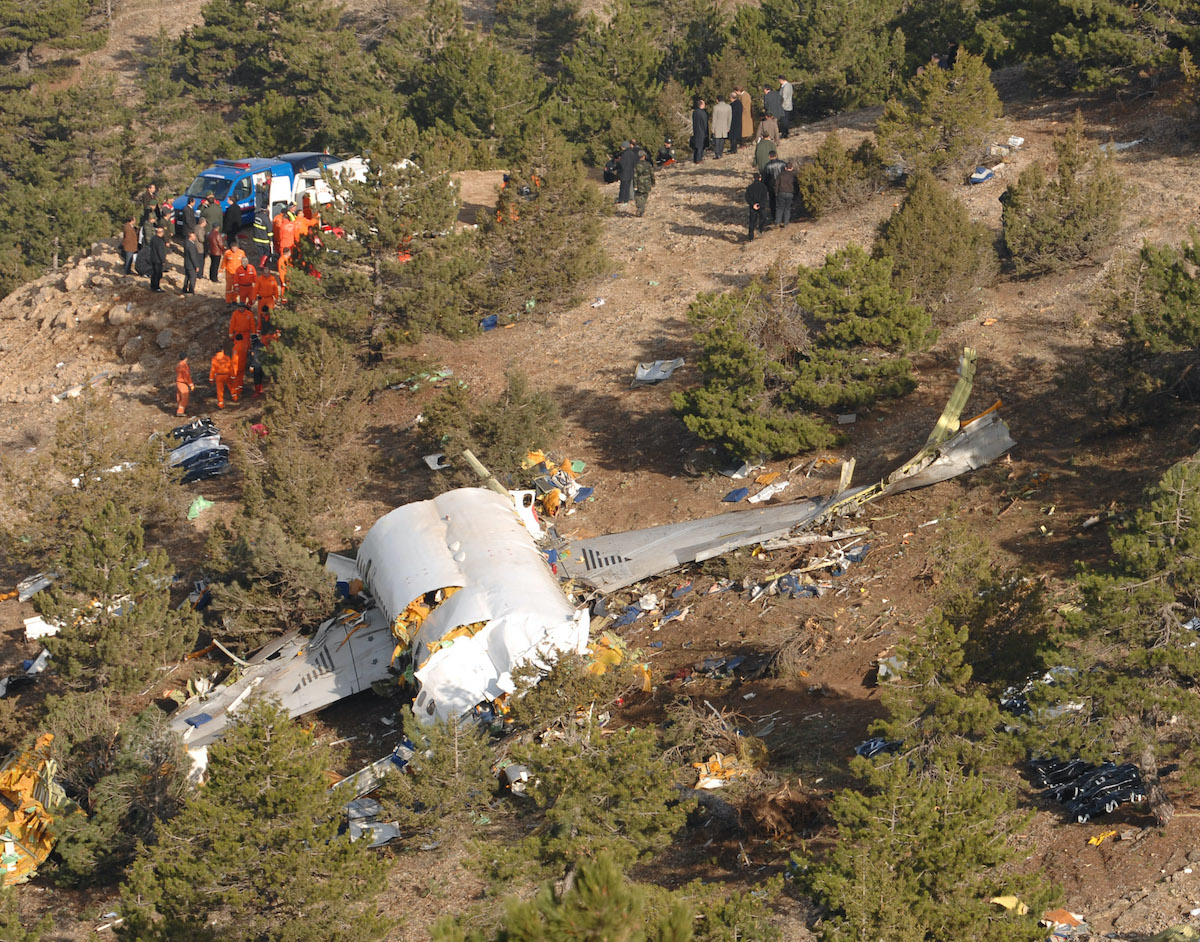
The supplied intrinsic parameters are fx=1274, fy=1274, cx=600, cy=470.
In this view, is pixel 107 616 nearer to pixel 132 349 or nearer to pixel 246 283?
pixel 246 283

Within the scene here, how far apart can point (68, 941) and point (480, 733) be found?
3.70 m

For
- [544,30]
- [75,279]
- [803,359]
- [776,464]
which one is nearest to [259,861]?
[776,464]

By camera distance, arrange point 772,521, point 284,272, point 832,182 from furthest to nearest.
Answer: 1. point 832,182
2. point 284,272
3. point 772,521

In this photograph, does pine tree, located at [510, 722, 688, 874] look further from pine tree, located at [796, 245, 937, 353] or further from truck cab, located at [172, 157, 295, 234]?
truck cab, located at [172, 157, 295, 234]

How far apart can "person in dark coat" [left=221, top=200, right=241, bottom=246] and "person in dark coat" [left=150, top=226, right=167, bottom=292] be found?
3.82 ft

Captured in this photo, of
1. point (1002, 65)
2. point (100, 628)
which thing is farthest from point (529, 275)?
point (1002, 65)

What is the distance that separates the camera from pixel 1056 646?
9102 millimetres

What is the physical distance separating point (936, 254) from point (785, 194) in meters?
4.04

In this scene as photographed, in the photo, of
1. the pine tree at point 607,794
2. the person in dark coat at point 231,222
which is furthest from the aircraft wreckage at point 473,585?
the person in dark coat at point 231,222

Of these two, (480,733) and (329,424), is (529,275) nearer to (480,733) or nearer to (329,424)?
(329,424)

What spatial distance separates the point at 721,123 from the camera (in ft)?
79.7

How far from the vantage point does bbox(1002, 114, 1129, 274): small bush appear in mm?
17812

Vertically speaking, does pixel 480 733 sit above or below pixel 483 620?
below

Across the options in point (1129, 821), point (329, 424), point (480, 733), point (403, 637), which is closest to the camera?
point (1129, 821)
